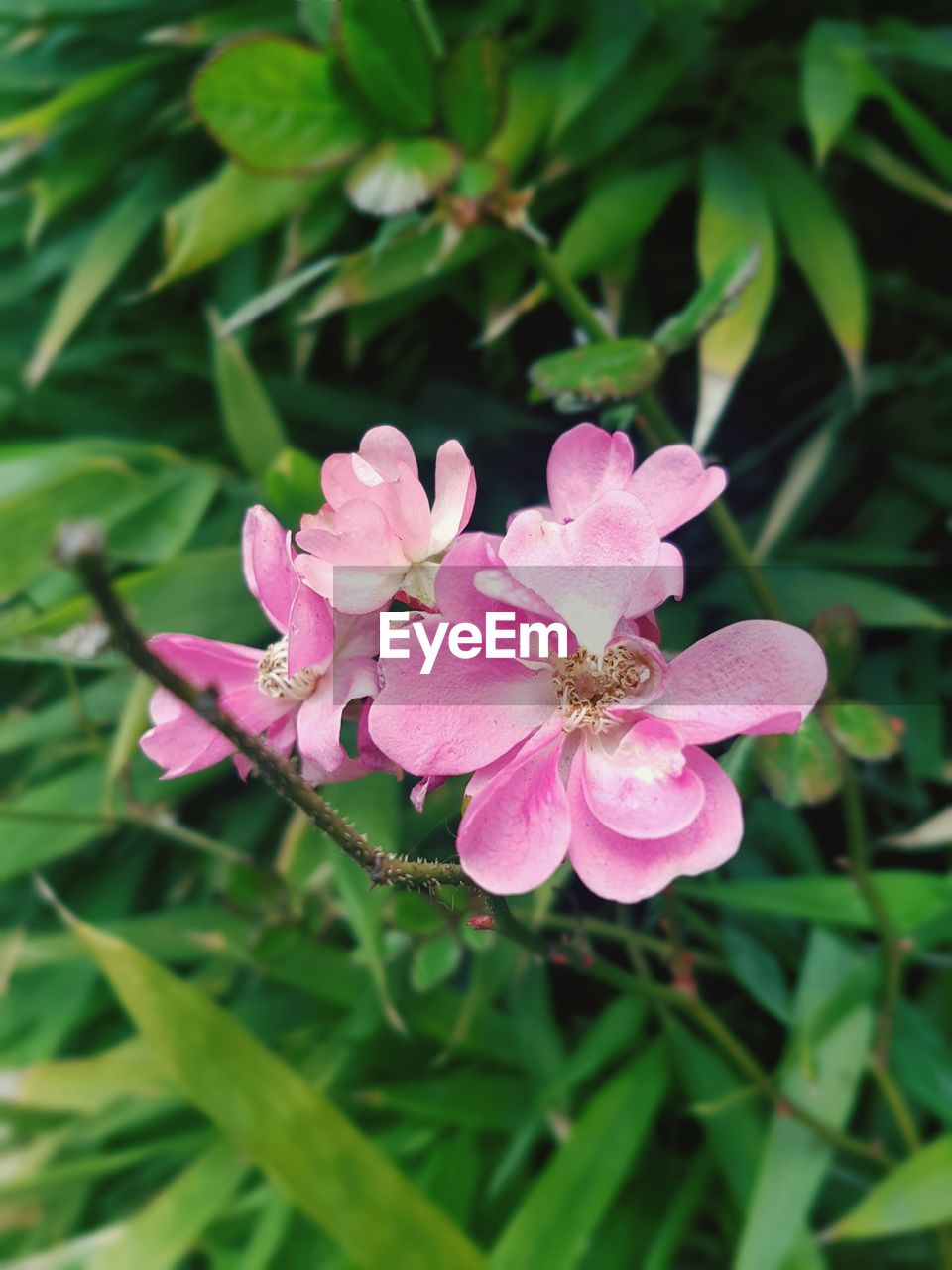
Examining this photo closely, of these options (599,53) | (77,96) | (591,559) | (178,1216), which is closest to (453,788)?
(591,559)

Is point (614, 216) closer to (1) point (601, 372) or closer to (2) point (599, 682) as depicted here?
(1) point (601, 372)

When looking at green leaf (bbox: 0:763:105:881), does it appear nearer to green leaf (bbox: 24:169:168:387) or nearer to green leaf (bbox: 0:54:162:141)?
green leaf (bbox: 24:169:168:387)

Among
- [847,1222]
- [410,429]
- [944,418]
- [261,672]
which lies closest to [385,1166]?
[847,1222]

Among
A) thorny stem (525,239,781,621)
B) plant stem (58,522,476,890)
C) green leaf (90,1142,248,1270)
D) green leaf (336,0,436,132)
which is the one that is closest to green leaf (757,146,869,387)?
thorny stem (525,239,781,621)

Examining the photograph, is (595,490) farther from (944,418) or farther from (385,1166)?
(944,418)

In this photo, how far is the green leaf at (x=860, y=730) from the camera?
47 centimetres

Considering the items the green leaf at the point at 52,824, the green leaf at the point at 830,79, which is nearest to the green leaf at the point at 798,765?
the green leaf at the point at 830,79

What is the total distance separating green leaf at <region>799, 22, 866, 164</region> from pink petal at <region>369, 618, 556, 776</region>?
53 centimetres

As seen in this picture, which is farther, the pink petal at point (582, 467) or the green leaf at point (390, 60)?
the green leaf at point (390, 60)

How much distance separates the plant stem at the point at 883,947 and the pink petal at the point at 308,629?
0.34m

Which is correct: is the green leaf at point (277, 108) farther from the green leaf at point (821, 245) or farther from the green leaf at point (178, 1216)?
the green leaf at point (178, 1216)

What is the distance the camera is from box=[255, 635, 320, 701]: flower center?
0.95ft

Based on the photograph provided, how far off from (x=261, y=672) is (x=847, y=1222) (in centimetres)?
50

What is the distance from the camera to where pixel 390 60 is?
1.46 feet
